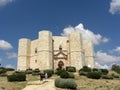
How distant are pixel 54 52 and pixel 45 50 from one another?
450 cm

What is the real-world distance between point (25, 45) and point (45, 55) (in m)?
10.1

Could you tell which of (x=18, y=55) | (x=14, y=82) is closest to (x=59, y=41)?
(x=18, y=55)

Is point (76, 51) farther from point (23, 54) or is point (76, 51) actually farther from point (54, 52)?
point (23, 54)

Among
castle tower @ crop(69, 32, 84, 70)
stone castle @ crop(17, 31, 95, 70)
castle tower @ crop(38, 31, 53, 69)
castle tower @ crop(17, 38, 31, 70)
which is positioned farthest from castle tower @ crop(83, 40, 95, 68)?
castle tower @ crop(17, 38, 31, 70)

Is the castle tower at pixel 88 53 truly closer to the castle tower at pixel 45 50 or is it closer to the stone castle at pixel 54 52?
the stone castle at pixel 54 52

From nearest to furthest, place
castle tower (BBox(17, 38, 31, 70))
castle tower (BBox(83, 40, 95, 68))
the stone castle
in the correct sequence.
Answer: the stone castle
castle tower (BBox(17, 38, 31, 70))
castle tower (BBox(83, 40, 95, 68))

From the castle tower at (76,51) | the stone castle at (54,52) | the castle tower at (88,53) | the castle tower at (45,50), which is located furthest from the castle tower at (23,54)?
the castle tower at (88,53)

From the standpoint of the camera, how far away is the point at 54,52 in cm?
6738

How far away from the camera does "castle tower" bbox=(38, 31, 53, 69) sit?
63.1 meters

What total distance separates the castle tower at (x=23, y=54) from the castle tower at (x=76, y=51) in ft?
44.1

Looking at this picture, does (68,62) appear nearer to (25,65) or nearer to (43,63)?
(43,63)

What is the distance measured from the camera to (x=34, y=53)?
2776 inches

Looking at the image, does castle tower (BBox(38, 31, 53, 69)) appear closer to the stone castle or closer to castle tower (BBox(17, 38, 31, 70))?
the stone castle

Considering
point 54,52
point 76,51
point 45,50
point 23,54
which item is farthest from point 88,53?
point 23,54
